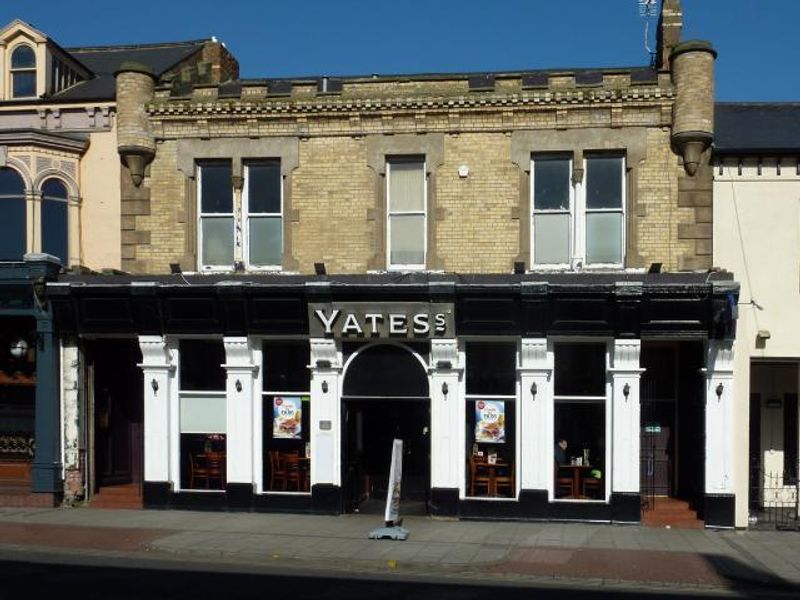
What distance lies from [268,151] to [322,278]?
3.00 meters

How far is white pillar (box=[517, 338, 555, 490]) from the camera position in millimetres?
17781

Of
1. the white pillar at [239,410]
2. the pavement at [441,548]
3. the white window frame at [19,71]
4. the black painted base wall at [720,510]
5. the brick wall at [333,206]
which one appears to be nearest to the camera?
the pavement at [441,548]

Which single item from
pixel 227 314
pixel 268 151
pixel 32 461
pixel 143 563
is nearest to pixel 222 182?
pixel 268 151

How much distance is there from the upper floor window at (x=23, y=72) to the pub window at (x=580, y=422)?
12.7 m

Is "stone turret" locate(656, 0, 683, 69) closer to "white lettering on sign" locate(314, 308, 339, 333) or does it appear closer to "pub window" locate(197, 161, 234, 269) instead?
"white lettering on sign" locate(314, 308, 339, 333)

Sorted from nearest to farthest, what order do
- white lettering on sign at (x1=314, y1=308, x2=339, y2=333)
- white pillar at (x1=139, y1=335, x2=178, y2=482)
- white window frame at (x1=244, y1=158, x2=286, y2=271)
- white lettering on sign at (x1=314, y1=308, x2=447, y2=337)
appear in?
white lettering on sign at (x1=314, y1=308, x2=447, y2=337)
white lettering on sign at (x1=314, y1=308, x2=339, y2=333)
white pillar at (x1=139, y1=335, x2=178, y2=482)
white window frame at (x1=244, y1=158, x2=286, y2=271)

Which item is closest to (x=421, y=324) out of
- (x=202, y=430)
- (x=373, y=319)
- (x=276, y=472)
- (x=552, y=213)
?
(x=373, y=319)

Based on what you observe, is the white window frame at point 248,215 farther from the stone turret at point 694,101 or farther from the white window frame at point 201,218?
the stone turret at point 694,101

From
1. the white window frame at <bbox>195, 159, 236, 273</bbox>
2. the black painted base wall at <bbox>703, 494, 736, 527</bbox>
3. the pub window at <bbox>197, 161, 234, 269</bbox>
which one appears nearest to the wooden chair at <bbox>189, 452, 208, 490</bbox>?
the white window frame at <bbox>195, 159, 236, 273</bbox>

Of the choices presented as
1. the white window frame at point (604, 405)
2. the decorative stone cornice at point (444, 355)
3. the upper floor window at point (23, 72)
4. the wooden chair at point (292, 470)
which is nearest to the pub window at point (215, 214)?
the wooden chair at point (292, 470)

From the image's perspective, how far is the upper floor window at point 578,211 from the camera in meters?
18.2

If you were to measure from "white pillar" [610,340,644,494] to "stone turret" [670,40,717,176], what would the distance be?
145 inches

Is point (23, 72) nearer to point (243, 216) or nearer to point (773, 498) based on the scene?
point (243, 216)

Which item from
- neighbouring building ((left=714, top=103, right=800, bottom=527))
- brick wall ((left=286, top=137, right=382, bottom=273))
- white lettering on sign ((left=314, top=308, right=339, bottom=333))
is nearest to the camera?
neighbouring building ((left=714, top=103, right=800, bottom=527))
